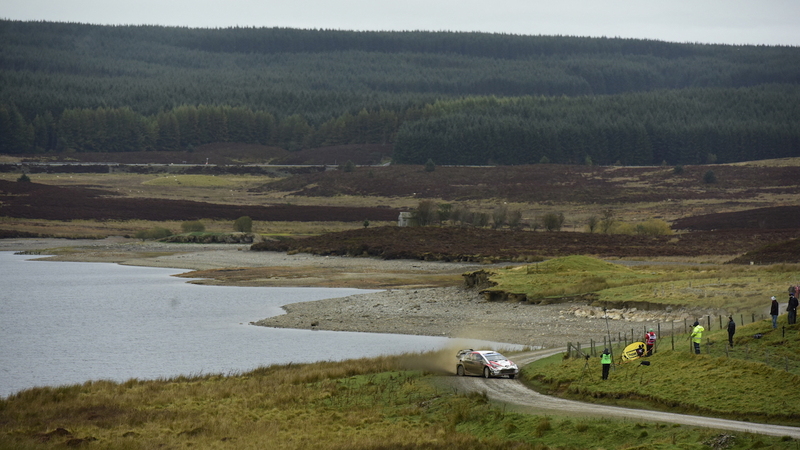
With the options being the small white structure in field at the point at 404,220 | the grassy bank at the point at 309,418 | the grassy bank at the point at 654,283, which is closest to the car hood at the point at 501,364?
the grassy bank at the point at 309,418

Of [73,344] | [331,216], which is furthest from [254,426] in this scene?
[331,216]

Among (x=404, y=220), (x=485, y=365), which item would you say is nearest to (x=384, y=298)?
(x=485, y=365)

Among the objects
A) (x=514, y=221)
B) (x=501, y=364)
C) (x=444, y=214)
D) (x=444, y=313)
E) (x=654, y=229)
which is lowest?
(x=514, y=221)

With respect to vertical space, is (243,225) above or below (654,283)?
below

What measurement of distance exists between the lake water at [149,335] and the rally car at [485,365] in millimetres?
9476

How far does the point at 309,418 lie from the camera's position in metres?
30.7

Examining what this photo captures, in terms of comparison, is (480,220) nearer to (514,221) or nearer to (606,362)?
(514,221)

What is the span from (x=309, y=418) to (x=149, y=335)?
24602mm

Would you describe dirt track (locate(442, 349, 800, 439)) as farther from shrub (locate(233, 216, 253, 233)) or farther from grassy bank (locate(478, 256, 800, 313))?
shrub (locate(233, 216, 253, 233))

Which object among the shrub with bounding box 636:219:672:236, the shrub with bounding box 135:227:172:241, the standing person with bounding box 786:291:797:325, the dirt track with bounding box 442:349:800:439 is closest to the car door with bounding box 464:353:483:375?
the dirt track with bounding box 442:349:800:439

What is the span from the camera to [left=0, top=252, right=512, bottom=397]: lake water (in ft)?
143

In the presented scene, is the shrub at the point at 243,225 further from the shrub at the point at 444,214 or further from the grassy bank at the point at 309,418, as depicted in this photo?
the grassy bank at the point at 309,418

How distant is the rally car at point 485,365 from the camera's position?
1330 inches

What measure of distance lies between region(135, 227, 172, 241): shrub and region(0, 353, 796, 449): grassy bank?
8386 centimetres
